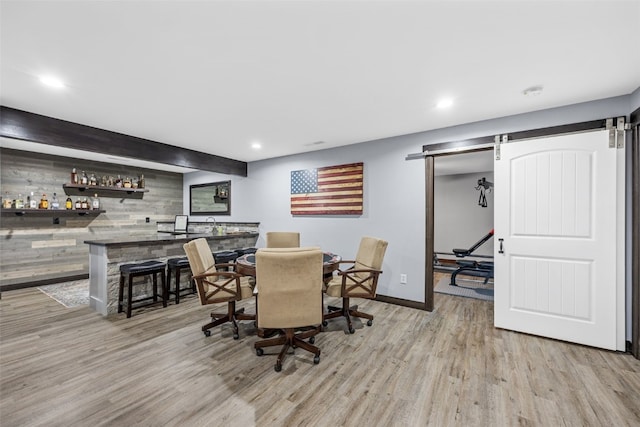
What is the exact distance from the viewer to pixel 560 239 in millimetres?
2842

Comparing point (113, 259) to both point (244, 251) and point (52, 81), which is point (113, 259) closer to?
point (244, 251)

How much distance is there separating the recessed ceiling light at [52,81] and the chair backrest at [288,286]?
2266mm

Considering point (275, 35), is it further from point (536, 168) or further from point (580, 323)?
point (580, 323)

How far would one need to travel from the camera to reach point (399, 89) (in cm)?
254

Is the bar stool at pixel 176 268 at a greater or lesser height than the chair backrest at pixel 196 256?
lesser

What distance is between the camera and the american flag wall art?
435cm

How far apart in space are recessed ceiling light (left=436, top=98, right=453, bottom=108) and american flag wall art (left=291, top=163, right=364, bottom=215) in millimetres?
1582

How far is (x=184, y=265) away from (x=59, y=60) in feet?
8.87

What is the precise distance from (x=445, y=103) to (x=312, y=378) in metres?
2.85

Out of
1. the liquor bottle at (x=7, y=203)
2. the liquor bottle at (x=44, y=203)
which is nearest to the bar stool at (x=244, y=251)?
the liquor bottle at (x=44, y=203)

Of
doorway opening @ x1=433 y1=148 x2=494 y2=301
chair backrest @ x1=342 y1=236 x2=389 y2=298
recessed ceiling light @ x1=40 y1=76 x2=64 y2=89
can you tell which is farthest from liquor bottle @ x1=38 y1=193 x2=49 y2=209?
doorway opening @ x1=433 y1=148 x2=494 y2=301

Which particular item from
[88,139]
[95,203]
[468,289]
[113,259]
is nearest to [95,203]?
[95,203]

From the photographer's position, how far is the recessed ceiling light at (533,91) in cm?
247

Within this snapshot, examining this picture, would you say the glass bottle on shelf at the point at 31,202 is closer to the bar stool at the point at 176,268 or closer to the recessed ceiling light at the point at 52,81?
the bar stool at the point at 176,268
